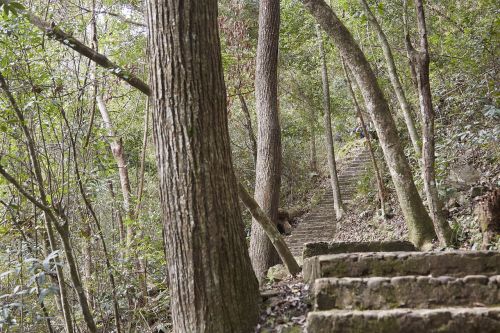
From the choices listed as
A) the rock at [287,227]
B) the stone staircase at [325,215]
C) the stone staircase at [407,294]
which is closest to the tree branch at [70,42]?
the stone staircase at [407,294]

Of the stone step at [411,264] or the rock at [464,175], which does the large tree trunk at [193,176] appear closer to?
the stone step at [411,264]

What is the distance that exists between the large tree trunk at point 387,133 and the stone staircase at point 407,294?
2540 millimetres

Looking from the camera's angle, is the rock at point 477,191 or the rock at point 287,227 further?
the rock at point 287,227

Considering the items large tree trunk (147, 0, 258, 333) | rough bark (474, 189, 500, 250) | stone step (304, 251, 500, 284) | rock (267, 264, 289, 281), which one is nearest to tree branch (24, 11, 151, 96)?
large tree trunk (147, 0, 258, 333)

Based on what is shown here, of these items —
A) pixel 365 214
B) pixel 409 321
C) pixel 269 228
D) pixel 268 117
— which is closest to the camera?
pixel 409 321

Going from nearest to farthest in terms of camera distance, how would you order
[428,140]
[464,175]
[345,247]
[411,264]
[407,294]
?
[407,294]
[411,264]
[345,247]
[428,140]
[464,175]

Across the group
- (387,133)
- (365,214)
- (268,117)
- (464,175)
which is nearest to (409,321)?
(387,133)

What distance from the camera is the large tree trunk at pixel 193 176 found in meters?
3.50

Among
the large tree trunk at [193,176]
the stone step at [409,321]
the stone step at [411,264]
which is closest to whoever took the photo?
the stone step at [409,321]

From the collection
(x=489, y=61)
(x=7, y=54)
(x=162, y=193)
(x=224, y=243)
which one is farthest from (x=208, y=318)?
(x=489, y=61)

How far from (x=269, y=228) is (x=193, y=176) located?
2.32m

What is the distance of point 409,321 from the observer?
2.93 metres

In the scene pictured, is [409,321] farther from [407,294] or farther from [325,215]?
[325,215]

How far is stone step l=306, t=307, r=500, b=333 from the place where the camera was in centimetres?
285
